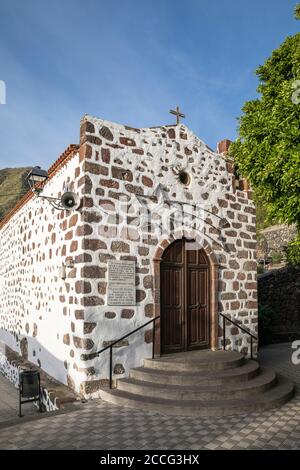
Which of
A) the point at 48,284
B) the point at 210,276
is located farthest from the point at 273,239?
the point at 48,284

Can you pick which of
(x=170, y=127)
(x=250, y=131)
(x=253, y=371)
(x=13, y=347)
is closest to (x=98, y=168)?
(x=170, y=127)

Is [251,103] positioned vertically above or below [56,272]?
above

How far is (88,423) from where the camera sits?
485 centimetres

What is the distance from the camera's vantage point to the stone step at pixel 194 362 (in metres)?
6.14

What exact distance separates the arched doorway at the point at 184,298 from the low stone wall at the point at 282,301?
5.58 m

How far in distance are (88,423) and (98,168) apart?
377 cm

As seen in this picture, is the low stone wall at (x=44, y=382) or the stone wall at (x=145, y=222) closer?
the low stone wall at (x=44, y=382)

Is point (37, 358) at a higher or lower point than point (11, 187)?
lower

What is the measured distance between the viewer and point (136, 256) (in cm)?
666

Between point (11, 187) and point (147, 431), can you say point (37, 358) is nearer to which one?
point (147, 431)

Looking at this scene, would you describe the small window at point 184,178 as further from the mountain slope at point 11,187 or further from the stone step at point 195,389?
the mountain slope at point 11,187

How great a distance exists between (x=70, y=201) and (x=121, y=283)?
1579 millimetres

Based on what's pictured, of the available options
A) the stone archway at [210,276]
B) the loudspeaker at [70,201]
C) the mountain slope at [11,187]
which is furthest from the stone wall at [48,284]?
the mountain slope at [11,187]

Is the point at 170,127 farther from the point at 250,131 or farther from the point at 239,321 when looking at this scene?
the point at 239,321
